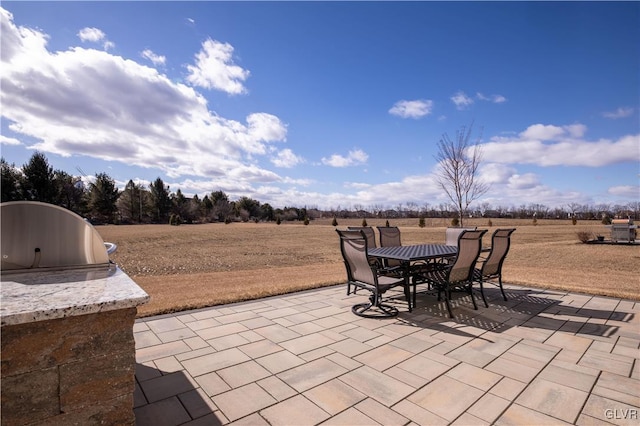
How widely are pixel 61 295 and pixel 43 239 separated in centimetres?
63

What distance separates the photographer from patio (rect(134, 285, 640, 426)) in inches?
76.5

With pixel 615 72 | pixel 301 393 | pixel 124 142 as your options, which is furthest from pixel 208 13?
pixel 124 142

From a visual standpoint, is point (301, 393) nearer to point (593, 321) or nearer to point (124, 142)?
point (593, 321)

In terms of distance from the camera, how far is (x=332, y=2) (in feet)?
21.6

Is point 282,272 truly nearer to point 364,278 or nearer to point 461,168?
point 364,278

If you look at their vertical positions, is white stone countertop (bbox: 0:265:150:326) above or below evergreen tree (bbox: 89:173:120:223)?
below

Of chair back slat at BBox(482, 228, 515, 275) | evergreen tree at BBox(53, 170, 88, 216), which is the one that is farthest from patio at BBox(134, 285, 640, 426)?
evergreen tree at BBox(53, 170, 88, 216)

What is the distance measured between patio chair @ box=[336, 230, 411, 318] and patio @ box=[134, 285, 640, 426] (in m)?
0.23

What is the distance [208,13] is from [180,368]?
20.1ft

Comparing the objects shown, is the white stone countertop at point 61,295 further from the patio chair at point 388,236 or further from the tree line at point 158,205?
the tree line at point 158,205

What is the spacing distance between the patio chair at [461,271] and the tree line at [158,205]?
26.0m

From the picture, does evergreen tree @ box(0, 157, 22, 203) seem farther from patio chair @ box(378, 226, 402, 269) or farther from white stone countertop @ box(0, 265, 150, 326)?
white stone countertop @ box(0, 265, 150, 326)

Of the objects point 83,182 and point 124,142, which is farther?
point 83,182

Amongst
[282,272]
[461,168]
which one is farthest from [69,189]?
[461,168]
